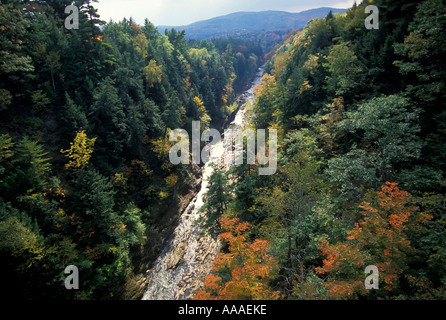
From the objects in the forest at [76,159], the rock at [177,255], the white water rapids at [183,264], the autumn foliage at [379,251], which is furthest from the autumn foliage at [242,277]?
the rock at [177,255]

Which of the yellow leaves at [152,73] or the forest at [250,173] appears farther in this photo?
the yellow leaves at [152,73]

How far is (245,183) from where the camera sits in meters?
20.4

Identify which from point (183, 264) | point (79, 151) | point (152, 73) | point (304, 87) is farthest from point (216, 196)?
point (152, 73)

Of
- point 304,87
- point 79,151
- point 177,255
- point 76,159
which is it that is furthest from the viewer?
point 304,87

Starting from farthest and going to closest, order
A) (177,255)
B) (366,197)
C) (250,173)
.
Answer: (177,255) → (250,173) → (366,197)

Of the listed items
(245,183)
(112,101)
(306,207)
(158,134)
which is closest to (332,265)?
(306,207)

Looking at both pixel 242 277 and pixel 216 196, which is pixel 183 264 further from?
pixel 242 277

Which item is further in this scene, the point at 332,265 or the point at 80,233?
the point at 80,233

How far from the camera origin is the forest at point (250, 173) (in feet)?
33.7

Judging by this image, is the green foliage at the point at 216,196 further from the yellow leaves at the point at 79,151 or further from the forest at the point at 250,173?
the yellow leaves at the point at 79,151

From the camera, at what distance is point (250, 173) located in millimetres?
22781

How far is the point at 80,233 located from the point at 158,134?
1980 cm

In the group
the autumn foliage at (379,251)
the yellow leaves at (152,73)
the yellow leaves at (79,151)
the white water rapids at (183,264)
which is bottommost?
the white water rapids at (183,264)
